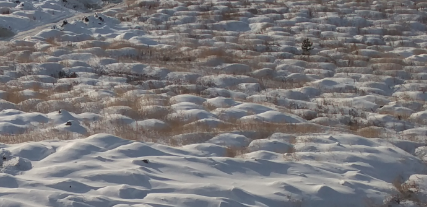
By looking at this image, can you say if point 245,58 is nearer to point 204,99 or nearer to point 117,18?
point 204,99

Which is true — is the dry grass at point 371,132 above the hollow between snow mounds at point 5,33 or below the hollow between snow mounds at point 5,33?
below

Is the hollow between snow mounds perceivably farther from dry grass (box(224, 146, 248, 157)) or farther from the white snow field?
dry grass (box(224, 146, 248, 157))

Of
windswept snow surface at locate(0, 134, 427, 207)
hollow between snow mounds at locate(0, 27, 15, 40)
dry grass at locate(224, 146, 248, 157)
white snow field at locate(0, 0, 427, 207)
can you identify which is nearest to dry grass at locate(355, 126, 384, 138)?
white snow field at locate(0, 0, 427, 207)

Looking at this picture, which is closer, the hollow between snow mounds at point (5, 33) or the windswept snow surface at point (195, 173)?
the windswept snow surface at point (195, 173)

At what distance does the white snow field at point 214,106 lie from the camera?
26.7 feet

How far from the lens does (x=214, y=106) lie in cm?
1262

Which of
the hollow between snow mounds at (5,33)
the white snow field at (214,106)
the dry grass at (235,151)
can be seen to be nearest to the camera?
the white snow field at (214,106)

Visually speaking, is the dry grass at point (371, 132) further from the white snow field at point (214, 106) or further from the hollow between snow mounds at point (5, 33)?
the hollow between snow mounds at point (5, 33)

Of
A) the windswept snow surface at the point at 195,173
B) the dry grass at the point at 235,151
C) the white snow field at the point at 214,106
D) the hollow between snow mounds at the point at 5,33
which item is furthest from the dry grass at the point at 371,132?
the hollow between snow mounds at the point at 5,33

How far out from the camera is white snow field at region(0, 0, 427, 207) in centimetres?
813

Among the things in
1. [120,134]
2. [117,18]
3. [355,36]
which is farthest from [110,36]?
[120,134]

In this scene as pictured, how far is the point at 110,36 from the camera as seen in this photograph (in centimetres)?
2011

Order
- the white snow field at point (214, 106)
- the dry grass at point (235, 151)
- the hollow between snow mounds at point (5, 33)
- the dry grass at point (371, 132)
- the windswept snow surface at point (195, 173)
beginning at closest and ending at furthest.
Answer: the windswept snow surface at point (195, 173) < the white snow field at point (214, 106) < the dry grass at point (235, 151) < the dry grass at point (371, 132) < the hollow between snow mounds at point (5, 33)

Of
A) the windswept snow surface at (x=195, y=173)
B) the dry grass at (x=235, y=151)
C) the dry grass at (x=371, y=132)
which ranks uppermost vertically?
the windswept snow surface at (x=195, y=173)
